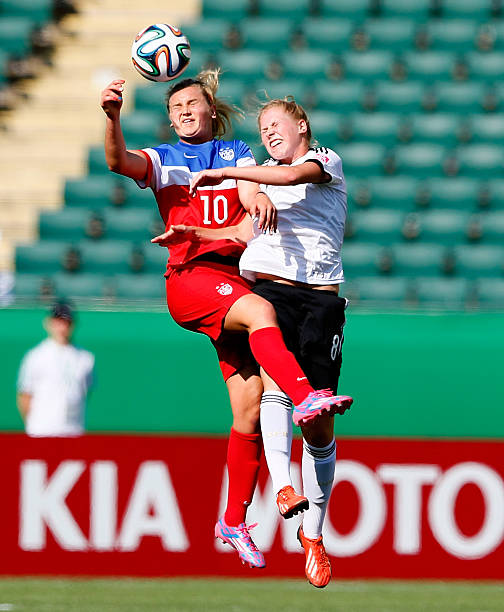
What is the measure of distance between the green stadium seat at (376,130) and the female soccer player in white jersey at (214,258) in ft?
27.3

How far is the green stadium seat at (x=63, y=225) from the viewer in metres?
13.7

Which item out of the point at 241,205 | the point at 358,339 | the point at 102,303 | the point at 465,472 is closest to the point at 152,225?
the point at 102,303

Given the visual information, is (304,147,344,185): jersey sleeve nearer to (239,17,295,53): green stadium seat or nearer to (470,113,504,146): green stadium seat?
(470,113,504,146): green stadium seat

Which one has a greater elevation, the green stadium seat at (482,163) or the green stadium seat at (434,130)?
the green stadium seat at (434,130)

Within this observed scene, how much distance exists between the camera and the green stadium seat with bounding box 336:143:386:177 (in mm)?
14008

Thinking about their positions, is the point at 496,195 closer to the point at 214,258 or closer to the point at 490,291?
the point at 490,291

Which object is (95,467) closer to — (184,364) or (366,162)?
(184,364)

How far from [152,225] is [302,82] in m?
2.77

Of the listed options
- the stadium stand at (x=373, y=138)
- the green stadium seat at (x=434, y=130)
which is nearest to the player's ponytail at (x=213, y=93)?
the stadium stand at (x=373, y=138)

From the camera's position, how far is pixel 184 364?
1099 cm

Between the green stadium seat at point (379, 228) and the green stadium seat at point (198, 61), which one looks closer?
the green stadium seat at point (379, 228)

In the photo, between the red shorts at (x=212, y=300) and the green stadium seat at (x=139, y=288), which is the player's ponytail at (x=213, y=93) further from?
the green stadium seat at (x=139, y=288)

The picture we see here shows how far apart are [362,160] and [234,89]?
1752 millimetres

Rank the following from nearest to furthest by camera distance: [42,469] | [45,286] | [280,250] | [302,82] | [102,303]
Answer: [280,250] → [42,469] → [102,303] → [45,286] → [302,82]
